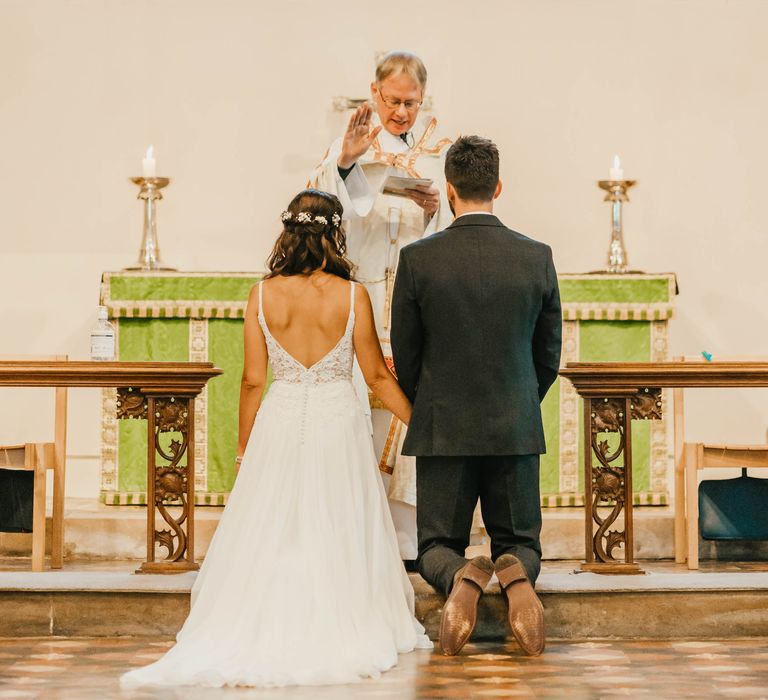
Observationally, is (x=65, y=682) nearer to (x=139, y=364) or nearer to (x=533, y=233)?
(x=139, y=364)

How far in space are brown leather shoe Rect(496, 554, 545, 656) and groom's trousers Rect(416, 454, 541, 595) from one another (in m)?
0.18

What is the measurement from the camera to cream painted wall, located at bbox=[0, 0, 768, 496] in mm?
8391

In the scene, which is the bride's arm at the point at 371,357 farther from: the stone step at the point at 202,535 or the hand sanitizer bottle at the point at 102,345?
the stone step at the point at 202,535

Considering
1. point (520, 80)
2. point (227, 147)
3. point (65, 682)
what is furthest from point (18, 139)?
point (65, 682)

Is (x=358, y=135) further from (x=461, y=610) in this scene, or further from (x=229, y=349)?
(x=229, y=349)

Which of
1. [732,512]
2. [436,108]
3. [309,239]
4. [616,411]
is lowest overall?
[732,512]

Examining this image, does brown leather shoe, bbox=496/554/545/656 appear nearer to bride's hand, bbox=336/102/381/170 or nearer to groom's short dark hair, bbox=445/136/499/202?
groom's short dark hair, bbox=445/136/499/202

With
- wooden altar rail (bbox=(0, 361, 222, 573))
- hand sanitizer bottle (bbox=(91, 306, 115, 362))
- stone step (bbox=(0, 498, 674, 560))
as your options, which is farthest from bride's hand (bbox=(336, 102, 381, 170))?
stone step (bbox=(0, 498, 674, 560))

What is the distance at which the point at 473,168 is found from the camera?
14.9 ft

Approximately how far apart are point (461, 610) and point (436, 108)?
188 inches

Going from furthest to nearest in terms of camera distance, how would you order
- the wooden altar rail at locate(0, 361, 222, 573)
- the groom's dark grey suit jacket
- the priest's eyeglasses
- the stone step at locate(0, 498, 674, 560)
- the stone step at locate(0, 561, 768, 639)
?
the stone step at locate(0, 498, 674, 560) → the priest's eyeglasses → the wooden altar rail at locate(0, 361, 222, 573) → the stone step at locate(0, 561, 768, 639) → the groom's dark grey suit jacket

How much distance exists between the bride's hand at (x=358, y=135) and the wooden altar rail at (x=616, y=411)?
121 cm

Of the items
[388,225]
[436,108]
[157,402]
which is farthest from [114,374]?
[436,108]

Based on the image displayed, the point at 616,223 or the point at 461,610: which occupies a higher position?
the point at 616,223
